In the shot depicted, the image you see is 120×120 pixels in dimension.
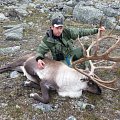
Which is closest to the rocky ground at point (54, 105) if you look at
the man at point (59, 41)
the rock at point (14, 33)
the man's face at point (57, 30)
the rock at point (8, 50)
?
the man at point (59, 41)

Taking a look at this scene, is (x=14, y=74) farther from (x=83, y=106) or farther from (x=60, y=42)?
(x=83, y=106)

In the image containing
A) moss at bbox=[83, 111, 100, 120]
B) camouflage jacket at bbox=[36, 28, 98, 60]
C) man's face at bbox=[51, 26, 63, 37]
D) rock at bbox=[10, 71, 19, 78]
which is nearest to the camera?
moss at bbox=[83, 111, 100, 120]

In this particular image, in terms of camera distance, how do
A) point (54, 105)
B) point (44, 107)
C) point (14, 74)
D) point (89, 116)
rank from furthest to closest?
point (14, 74), point (54, 105), point (44, 107), point (89, 116)

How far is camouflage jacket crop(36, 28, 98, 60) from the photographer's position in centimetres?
673

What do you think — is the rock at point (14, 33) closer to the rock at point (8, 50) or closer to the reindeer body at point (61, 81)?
the rock at point (8, 50)

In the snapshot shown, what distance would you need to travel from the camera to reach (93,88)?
6453mm

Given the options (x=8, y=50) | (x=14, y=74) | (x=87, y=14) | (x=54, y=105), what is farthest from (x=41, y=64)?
(x=87, y=14)

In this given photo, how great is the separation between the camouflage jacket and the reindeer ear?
3.09 ft

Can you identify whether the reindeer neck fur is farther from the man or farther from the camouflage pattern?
the camouflage pattern

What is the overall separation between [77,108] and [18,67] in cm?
180

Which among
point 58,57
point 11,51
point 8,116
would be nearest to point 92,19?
point 11,51

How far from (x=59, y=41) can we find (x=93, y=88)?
113 centimetres

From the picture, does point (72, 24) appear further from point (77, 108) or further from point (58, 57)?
point (77, 108)

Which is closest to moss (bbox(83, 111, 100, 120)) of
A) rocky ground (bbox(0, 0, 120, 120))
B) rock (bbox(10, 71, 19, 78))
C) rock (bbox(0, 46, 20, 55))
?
rocky ground (bbox(0, 0, 120, 120))
